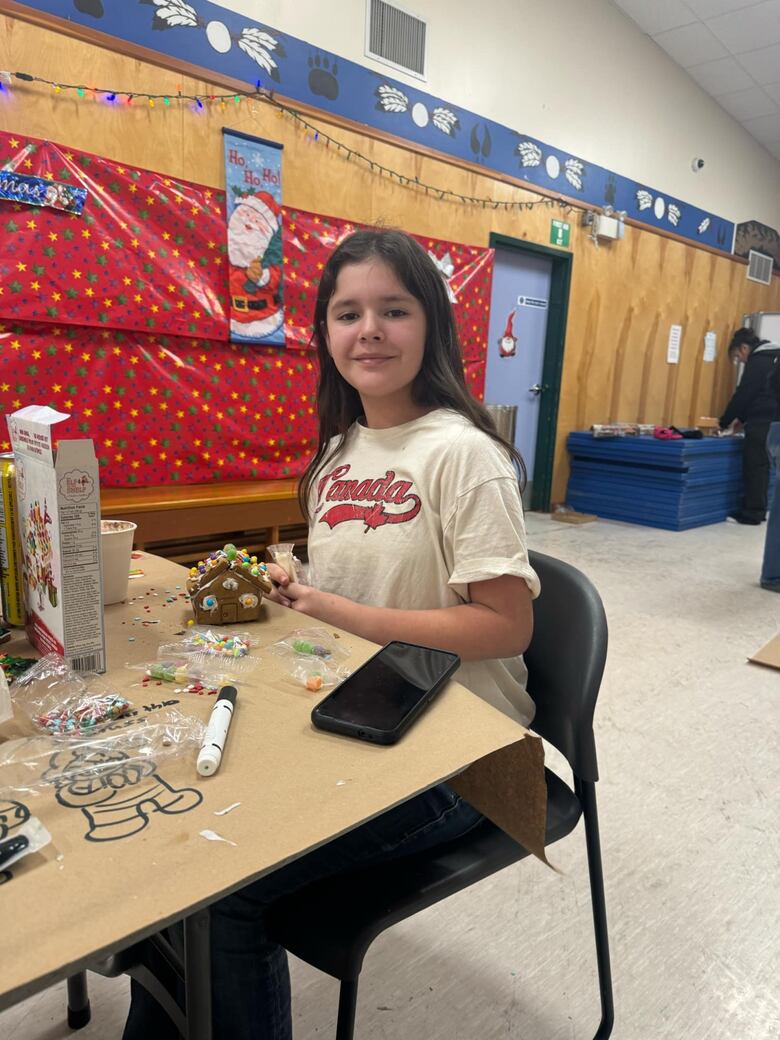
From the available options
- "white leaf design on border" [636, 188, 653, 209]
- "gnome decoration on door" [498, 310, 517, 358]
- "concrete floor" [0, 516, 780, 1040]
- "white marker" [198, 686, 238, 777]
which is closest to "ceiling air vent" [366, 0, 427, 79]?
"gnome decoration on door" [498, 310, 517, 358]

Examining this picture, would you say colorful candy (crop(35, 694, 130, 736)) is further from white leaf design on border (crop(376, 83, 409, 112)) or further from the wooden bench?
white leaf design on border (crop(376, 83, 409, 112))

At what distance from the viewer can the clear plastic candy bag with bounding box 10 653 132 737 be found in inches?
26.8

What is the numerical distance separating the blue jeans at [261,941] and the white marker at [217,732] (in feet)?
0.66

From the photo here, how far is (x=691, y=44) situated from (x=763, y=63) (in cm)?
72

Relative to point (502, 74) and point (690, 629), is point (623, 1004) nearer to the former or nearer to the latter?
point (690, 629)

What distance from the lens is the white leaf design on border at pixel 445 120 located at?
13.4ft

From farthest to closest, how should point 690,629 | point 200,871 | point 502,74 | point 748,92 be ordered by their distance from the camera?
point 748,92
point 502,74
point 690,629
point 200,871

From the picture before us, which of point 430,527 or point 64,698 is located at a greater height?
point 430,527

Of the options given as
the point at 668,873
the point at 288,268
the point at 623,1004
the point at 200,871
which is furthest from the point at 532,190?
the point at 200,871

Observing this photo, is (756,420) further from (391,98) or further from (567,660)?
(567,660)

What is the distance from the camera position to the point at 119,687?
779 millimetres

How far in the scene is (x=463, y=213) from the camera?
4.34 metres

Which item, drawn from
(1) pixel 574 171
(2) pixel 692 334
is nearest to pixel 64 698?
(1) pixel 574 171

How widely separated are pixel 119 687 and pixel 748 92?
25.0 feet
